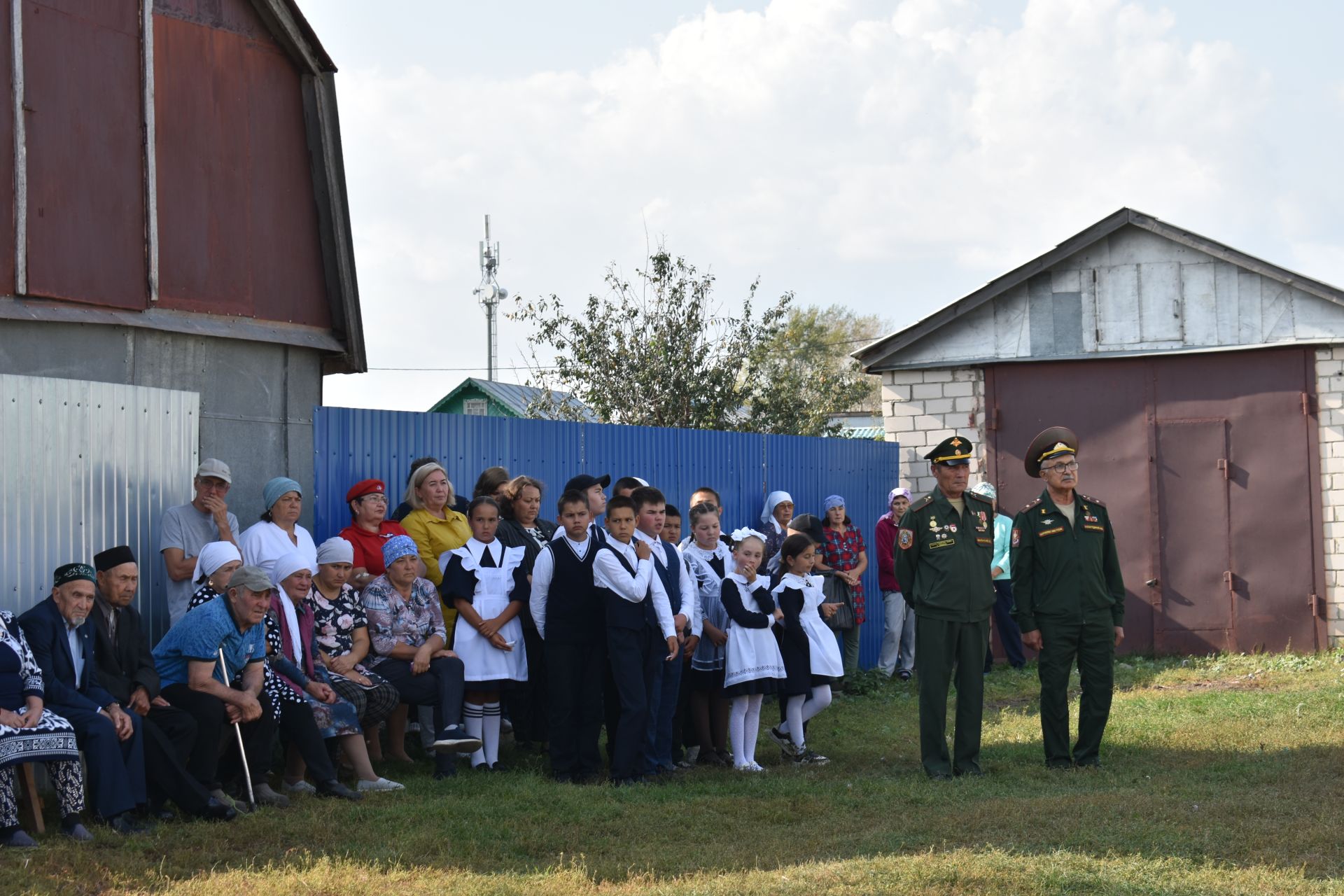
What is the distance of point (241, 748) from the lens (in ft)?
23.5

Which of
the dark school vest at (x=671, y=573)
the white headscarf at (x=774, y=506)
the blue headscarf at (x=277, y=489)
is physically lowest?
the dark school vest at (x=671, y=573)

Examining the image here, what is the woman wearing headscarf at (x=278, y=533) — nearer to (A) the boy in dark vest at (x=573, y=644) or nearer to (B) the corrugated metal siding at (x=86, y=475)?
(B) the corrugated metal siding at (x=86, y=475)

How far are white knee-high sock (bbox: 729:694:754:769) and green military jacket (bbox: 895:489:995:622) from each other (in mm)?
1187

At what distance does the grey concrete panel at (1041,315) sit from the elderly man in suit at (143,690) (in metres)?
9.83

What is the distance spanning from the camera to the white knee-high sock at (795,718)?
9087 mm

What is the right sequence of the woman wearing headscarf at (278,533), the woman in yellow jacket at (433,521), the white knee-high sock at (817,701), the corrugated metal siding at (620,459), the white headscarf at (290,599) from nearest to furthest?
the white headscarf at (290,599) → the woman wearing headscarf at (278,533) → the woman in yellow jacket at (433,521) → the white knee-high sock at (817,701) → the corrugated metal siding at (620,459)

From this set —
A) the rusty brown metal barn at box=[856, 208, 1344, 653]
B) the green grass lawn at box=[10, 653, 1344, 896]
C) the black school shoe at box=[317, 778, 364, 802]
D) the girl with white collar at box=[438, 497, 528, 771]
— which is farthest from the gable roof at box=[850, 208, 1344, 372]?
the black school shoe at box=[317, 778, 364, 802]

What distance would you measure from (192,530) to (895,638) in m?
7.30

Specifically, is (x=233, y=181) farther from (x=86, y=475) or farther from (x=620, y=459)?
(x=620, y=459)

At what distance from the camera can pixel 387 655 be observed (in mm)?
8375

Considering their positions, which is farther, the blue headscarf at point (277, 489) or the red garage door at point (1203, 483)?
the red garage door at point (1203, 483)

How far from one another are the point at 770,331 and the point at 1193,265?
829cm

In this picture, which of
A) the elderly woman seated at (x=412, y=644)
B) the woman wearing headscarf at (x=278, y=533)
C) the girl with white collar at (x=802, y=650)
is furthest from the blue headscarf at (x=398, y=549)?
the girl with white collar at (x=802, y=650)

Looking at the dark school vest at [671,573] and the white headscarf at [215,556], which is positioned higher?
the white headscarf at [215,556]
